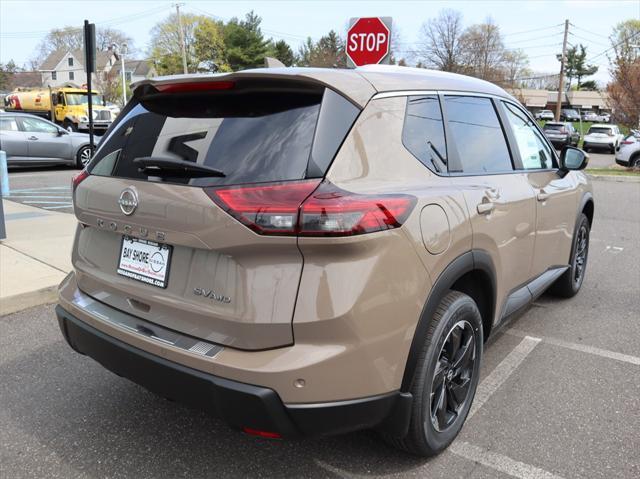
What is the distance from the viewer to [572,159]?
14.1ft

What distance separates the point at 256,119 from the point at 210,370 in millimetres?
1020

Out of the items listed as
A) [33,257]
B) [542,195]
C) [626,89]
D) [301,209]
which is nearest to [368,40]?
[542,195]

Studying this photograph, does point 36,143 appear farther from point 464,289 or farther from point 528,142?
point 464,289

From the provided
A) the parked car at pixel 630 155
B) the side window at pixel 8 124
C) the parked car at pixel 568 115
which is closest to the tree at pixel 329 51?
the parked car at pixel 568 115

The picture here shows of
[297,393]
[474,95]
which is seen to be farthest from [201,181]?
[474,95]

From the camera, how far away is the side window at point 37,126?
14453 millimetres

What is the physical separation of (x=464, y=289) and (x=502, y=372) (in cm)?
105

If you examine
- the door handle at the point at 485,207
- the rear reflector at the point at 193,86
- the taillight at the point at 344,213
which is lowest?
the door handle at the point at 485,207

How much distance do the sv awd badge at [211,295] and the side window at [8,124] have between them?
47.2ft

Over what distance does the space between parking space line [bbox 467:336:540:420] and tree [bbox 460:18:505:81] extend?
212 feet

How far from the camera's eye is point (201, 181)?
2.17 metres

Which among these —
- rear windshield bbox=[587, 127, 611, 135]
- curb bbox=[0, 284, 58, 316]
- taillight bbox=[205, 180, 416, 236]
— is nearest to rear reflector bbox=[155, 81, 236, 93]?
taillight bbox=[205, 180, 416, 236]

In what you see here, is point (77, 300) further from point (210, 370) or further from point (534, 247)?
point (534, 247)

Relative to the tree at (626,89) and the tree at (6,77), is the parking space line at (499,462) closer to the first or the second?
the tree at (626,89)
